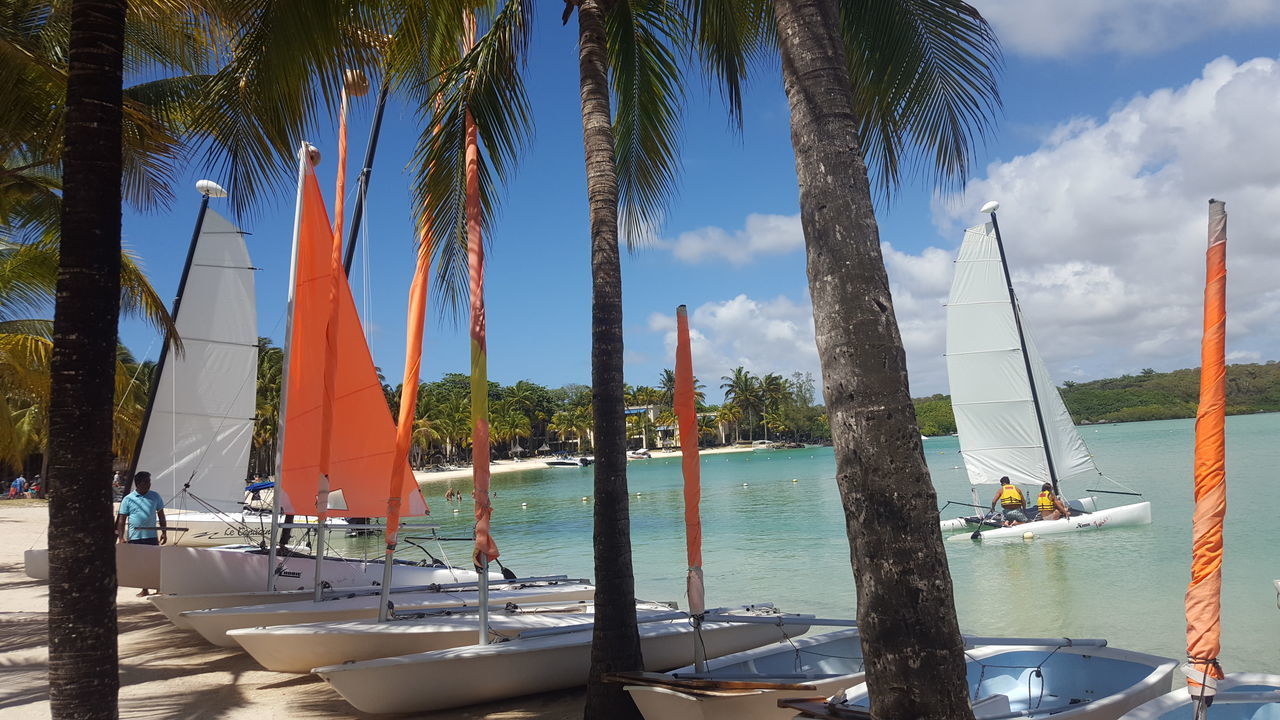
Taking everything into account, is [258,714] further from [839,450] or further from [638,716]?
[839,450]

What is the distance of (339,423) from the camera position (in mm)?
9258

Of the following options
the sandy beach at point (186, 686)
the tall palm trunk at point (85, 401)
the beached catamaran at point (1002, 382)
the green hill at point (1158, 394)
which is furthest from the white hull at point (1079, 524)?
the green hill at point (1158, 394)

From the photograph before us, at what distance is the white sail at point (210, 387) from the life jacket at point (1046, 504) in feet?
53.5

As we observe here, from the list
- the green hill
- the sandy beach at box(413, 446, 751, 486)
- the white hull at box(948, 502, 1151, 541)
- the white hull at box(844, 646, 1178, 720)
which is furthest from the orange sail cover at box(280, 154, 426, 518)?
the green hill

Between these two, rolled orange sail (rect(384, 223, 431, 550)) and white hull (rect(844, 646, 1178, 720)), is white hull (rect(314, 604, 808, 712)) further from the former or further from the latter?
white hull (rect(844, 646, 1178, 720))

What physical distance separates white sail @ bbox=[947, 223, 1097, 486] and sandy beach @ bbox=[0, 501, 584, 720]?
52.2 feet

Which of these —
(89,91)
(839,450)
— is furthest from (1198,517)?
(89,91)

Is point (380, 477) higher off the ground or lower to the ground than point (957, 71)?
lower

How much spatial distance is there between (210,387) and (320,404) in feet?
11.8

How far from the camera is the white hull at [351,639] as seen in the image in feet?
21.5

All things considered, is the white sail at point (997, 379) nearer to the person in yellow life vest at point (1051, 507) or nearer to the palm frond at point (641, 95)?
the person in yellow life vest at point (1051, 507)

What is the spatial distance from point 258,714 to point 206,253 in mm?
8388

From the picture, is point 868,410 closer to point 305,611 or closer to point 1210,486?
point 1210,486

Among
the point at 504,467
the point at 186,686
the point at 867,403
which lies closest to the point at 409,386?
the point at 186,686
